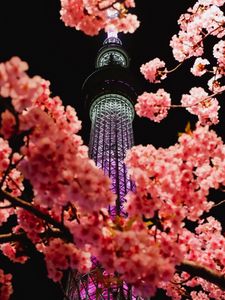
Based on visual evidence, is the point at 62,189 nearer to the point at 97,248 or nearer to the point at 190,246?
the point at 97,248

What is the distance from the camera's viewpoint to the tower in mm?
17456

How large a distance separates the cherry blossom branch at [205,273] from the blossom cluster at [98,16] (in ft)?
8.76

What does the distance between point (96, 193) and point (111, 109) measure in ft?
66.1

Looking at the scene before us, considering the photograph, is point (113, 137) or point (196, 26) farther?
point (113, 137)

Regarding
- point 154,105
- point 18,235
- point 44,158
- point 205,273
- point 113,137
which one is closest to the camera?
point 44,158

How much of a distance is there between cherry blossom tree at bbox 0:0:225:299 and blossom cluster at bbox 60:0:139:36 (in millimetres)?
11

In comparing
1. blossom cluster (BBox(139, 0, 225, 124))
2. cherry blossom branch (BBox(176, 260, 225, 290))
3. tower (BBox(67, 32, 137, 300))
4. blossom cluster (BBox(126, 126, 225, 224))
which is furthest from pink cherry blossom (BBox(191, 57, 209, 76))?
tower (BBox(67, 32, 137, 300))

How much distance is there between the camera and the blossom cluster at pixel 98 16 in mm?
4363

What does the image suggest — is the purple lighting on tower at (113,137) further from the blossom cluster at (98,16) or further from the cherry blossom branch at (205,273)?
the cherry blossom branch at (205,273)

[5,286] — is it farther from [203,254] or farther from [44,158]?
[203,254]

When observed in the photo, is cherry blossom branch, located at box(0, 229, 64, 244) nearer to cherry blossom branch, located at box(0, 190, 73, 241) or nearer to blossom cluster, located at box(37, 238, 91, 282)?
blossom cluster, located at box(37, 238, 91, 282)

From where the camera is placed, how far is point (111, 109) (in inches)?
905

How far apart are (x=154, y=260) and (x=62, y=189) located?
88 centimetres

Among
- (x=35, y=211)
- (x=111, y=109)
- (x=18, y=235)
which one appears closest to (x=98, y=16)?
(x=35, y=211)
